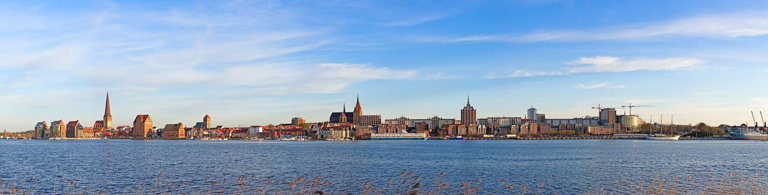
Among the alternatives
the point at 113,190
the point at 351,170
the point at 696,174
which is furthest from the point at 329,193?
the point at 696,174

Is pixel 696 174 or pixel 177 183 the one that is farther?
pixel 696 174

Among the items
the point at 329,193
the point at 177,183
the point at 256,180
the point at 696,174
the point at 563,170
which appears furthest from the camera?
the point at 563,170

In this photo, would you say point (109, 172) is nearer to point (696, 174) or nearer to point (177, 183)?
point (177, 183)

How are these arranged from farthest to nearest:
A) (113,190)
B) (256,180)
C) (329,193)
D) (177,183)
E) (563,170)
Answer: (563,170)
(256,180)
(177,183)
(113,190)
(329,193)

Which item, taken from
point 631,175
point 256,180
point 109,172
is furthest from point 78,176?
point 631,175

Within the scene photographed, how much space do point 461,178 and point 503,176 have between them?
3817 mm

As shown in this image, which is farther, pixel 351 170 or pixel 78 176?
pixel 351 170

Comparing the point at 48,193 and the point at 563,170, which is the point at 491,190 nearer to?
the point at 563,170

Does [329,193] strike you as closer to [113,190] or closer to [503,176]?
[113,190]

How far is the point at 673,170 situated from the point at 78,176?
4921cm

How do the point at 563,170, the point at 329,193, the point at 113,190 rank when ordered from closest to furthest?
the point at 329,193
the point at 113,190
the point at 563,170

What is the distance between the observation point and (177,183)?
37.8m

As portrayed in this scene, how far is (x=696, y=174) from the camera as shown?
46.8 m

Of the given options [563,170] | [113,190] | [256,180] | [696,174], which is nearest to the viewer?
[113,190]
